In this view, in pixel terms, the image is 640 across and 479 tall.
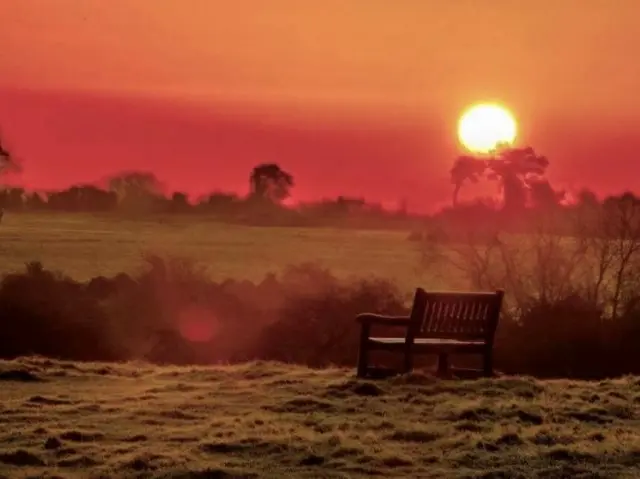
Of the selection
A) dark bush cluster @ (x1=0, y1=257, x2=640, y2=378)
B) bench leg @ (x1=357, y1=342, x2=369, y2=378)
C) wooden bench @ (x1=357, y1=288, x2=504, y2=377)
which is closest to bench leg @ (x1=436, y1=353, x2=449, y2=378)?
wooden bench @ (x1=357, y1=288, x2=504, y2=377)

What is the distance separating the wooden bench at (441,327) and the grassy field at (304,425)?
393 millimetres

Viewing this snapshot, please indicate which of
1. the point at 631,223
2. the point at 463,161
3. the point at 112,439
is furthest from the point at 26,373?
the point at 463,161

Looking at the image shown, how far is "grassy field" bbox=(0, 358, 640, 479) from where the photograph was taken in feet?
23.2

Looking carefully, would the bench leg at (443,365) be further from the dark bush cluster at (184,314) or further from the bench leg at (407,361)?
the dark bush cluster at (184,314)

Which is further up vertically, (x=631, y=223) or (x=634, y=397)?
(x=631, y=223)

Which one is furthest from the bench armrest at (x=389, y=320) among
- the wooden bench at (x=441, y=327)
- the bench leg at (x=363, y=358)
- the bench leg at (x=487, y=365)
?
the bench leg at (x=487, y=365)

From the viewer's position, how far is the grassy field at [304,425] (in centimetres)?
707

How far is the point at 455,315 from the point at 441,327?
0.66 ft

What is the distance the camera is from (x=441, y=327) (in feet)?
37.8

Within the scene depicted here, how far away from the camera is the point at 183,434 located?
8.05 m

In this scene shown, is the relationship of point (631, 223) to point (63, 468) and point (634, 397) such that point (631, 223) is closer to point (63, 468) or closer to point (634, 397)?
point (634, 397)

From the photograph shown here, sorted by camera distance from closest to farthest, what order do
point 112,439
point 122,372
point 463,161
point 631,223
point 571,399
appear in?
point 112,439, point 571,399, point 122,372, point 631,223, point 463,161

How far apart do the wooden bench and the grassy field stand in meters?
0.39

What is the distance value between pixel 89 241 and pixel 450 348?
24.0 meters
